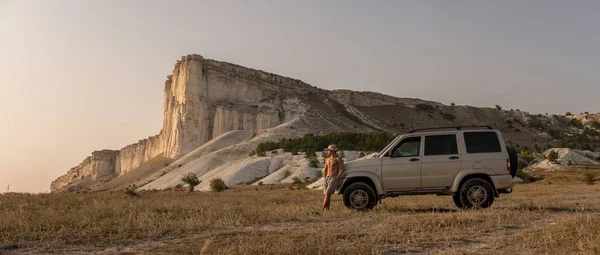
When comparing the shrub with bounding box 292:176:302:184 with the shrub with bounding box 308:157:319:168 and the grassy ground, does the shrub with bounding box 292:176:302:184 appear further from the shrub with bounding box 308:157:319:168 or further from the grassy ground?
the grassy ground

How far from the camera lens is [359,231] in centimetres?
769

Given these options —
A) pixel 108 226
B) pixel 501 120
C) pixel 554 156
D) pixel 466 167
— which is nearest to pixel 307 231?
pixel 108 226

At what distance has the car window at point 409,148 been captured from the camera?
38.7 ft

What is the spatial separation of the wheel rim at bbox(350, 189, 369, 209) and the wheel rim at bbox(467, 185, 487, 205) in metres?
2.49

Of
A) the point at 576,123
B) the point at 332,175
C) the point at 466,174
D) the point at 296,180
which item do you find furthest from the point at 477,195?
the point at 576,123

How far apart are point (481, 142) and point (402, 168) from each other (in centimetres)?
209

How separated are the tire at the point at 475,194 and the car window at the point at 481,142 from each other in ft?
2.52

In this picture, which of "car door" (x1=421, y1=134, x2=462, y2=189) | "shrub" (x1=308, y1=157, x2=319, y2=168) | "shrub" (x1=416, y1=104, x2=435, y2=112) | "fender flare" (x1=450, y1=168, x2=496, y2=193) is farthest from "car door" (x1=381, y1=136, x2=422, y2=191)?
"shrub" (x1=416, y1=104, x2=435, y2=112)

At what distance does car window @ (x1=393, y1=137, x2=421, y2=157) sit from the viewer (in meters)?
11.8

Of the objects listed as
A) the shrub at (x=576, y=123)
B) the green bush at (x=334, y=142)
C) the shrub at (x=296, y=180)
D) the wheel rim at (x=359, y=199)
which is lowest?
the shrub at (x=296, y=180)

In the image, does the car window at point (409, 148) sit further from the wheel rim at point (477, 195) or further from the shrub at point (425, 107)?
the shrub at point (425, 107)

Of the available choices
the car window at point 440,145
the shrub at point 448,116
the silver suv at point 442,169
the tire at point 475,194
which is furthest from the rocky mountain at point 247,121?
the tire at point 475,194

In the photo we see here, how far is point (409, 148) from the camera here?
38.8 ft

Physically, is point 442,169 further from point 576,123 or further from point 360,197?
point 576,123
